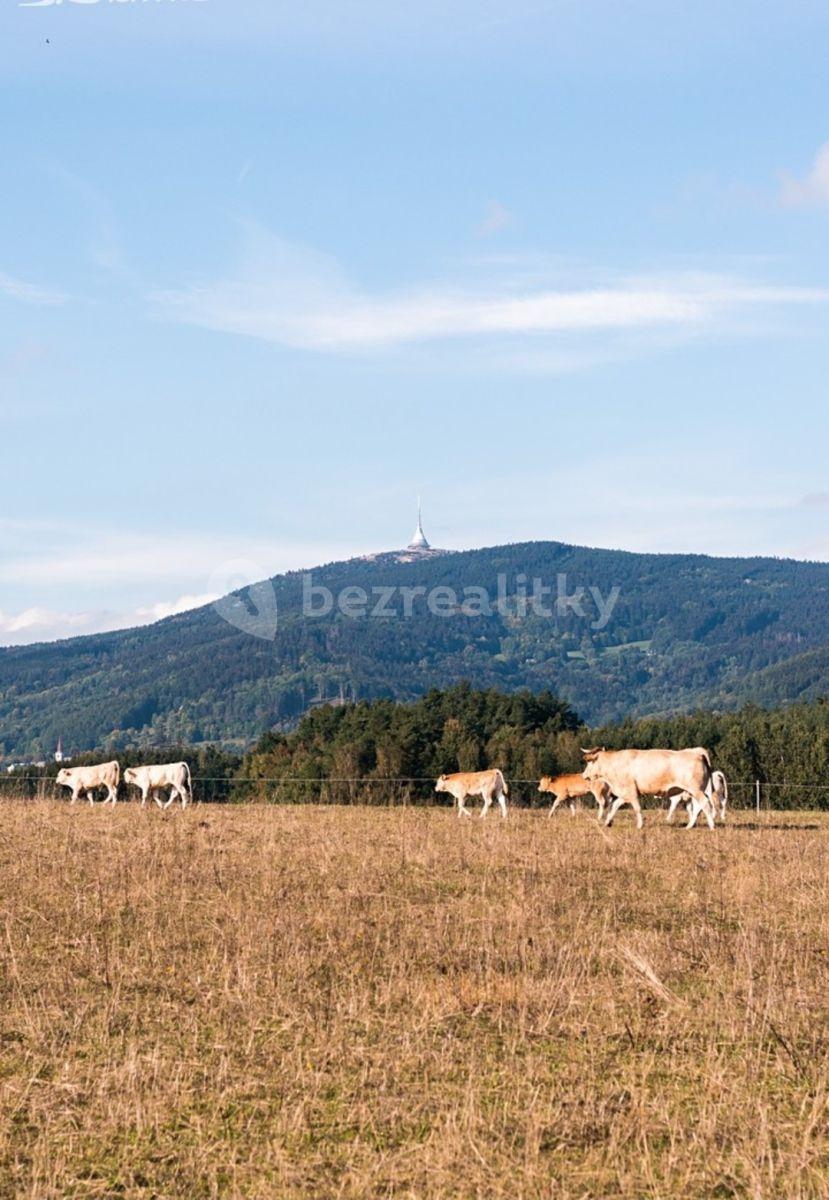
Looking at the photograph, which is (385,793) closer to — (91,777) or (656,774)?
(91,777)

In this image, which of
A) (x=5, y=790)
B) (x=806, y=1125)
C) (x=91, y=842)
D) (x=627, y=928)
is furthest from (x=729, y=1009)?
(x=5, y=790)

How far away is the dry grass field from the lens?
26.8 ft

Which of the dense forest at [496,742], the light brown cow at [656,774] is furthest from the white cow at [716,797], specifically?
the dense forest at [496,742]

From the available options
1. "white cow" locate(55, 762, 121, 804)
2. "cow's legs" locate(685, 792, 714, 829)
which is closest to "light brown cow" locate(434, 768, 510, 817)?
"cow's legs" locate(685, 792, 714, 829)

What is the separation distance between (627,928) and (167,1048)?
6.47m

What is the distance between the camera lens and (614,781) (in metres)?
32.8

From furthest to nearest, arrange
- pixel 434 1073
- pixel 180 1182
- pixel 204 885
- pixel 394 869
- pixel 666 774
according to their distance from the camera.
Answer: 1. pixel 666 774
2. pixel 394 869
3. pixel 204 885
4. pixel 434 1073
5. pixel 180 1182

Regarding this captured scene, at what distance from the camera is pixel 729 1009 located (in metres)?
11.6

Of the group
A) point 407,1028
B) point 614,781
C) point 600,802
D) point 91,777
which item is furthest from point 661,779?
point 407,1028

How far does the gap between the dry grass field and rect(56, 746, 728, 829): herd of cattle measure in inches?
458

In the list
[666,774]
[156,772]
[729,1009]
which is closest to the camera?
[729,1009]

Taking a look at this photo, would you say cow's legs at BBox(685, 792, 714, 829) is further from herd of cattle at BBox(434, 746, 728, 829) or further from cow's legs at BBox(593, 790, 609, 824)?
cow's legs at BBox(593, 790, 609, 824)

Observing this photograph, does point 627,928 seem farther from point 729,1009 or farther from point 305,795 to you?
point 305,795

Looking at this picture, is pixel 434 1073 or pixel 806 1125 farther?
pixel 434 1073
